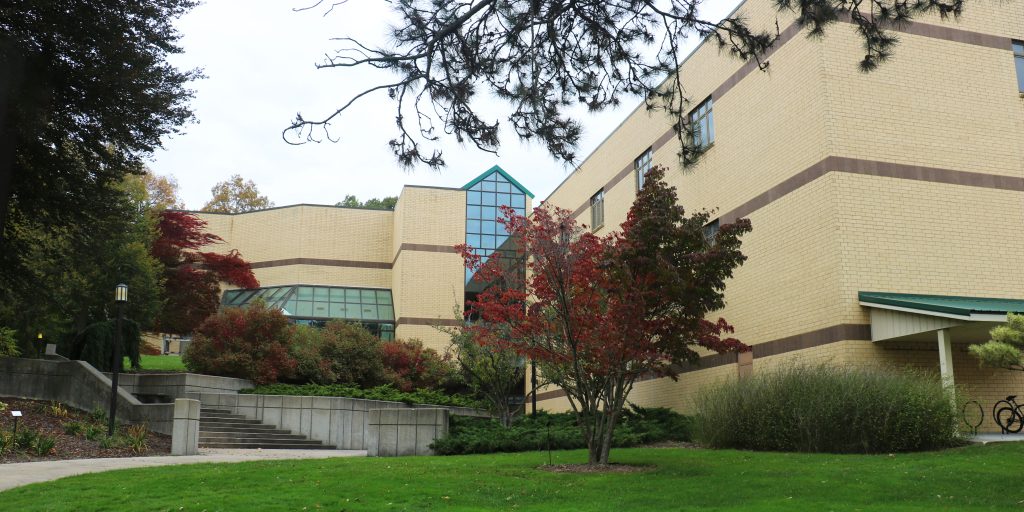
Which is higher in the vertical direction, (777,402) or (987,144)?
(987,144)

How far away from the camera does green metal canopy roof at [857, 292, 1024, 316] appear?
1592 centimetres

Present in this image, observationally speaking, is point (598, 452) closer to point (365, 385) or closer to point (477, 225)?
point (365, 385)

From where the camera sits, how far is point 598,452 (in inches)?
533

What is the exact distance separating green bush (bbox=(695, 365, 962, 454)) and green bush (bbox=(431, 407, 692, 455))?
220 cm

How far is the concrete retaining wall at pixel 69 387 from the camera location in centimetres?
2062

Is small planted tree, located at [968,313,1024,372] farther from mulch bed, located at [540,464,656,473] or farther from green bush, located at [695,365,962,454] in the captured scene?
mulch bed, located at [540,464,656,473]

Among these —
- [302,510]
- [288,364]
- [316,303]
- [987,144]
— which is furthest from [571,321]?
[316,303]

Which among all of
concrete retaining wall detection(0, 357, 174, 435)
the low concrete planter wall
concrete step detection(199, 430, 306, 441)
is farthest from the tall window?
concrete retaining wall detection(0, 357, 174, 435)

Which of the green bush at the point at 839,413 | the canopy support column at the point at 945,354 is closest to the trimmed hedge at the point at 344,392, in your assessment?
the green bush at the point at 839,413

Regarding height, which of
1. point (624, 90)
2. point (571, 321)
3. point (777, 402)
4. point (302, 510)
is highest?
point (624, 90)

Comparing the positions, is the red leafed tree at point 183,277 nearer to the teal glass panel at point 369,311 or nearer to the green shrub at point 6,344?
the teal glass panel at point 369,311

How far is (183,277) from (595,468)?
25.0 m

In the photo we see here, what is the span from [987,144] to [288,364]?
63.4 feet

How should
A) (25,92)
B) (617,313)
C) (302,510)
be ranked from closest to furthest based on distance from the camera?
(302,510) < (25,92) < (617,313)
